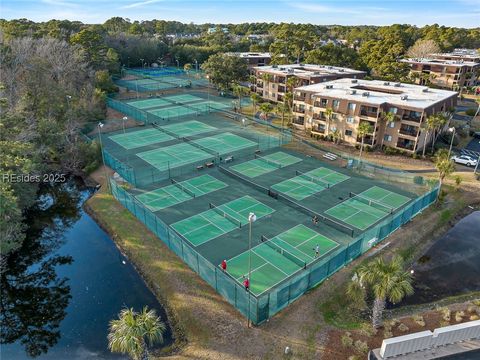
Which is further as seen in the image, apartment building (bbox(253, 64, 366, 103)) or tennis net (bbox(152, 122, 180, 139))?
apartment building (bbox(253, 64, 366, 103))

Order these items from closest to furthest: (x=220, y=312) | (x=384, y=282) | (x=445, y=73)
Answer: (x=384, y=282) → (x=220, y=312) → (x=445, y=73)

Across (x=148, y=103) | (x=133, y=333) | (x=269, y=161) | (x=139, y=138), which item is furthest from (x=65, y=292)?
(x=148, y=103)

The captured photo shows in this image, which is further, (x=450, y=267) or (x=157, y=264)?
(x=450, y=267)

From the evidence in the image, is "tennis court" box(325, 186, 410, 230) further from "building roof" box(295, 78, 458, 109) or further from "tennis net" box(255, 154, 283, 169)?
"building roof" box(295, 78, 458, 109)

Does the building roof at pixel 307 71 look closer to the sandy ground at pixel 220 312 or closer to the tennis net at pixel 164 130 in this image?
the tennis net at pixel 164 130

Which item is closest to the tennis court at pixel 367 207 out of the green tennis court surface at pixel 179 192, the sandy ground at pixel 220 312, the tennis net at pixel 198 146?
the sandy ground at pixel 220 312

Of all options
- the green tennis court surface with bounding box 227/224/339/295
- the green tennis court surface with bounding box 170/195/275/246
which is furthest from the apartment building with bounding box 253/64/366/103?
the green tennis court surface with bounding box 227/224/339/295

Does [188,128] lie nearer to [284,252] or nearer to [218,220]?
[218,220]
